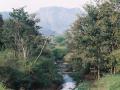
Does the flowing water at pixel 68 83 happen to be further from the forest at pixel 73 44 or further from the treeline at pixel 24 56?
the treeline at pixel 24 56

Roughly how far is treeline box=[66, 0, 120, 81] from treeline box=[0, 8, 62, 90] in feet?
12.1

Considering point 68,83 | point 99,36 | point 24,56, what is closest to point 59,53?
point 68,83

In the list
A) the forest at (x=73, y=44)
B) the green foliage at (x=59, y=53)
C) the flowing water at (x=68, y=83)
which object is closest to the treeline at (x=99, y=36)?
the forest at (x=73, y=44)

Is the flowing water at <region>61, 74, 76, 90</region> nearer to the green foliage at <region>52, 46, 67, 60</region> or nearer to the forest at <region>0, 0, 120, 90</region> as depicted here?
the forest at <region>0, 0, 120, 90</region>

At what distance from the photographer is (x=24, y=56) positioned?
39281 millimetres

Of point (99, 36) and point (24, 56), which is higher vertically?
point (99, 36)

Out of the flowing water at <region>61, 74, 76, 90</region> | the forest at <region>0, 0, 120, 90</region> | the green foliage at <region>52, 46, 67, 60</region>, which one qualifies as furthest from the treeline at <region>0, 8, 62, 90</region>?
the green foliage at <region>52, 46, 67, 60</region>

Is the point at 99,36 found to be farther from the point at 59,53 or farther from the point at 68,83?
the point at 59,53

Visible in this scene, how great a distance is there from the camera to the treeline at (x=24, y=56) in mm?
35247

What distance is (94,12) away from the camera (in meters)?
42.1

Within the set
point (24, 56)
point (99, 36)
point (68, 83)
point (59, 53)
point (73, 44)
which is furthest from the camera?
point (59, 53)

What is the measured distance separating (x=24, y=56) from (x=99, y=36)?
8.69 m

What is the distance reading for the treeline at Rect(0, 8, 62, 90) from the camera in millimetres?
35247

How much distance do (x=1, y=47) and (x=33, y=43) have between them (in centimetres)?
399
